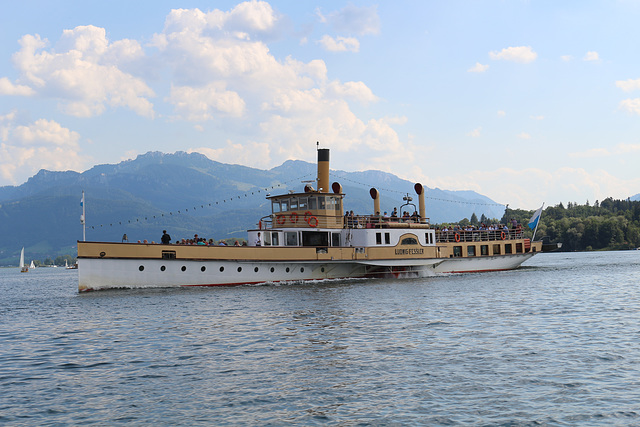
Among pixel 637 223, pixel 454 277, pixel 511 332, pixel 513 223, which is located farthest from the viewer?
pixel 637 223

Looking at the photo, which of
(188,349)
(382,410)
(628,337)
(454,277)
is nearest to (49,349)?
(188,349)

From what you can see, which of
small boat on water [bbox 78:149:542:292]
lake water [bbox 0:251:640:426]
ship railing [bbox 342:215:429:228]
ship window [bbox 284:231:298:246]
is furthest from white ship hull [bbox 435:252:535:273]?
lake water [bbox 0:251:640:426]

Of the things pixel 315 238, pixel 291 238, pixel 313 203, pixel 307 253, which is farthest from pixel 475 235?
pixel 291 238

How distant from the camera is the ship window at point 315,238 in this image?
138ft

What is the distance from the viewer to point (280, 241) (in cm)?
4072

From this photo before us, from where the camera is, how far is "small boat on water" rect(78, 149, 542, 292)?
3525 cm

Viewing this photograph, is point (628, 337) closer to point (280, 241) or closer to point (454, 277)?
point (280, 241)

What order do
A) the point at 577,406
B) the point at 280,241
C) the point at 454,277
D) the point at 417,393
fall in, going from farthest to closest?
the point at 454,277 < the point at 280,241 < the point at 417,393 < the point at 577,406

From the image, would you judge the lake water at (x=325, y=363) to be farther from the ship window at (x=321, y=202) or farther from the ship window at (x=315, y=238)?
the ship window at (x=321, y=202)

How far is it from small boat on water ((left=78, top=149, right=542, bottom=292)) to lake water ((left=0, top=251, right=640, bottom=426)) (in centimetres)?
584

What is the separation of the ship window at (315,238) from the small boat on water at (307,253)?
72mm

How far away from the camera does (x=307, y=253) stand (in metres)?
40.2

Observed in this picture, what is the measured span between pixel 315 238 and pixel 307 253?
2413mm

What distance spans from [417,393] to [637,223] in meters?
184
